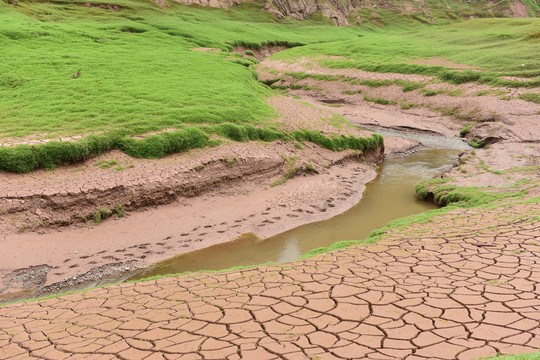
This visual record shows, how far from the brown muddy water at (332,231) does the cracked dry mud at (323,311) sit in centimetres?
270

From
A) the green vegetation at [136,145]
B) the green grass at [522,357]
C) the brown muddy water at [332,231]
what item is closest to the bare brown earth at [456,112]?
the brown muddy water at [332,231]

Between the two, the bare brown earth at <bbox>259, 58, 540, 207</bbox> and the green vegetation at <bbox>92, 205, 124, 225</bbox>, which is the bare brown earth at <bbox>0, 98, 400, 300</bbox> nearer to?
the green vegetation at <bbox>92, 205, 124, 225</bbox>

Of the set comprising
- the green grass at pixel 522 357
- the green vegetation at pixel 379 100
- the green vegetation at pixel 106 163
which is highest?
the green vegetation at pixel 379 100

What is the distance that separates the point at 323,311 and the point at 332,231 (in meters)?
7.03

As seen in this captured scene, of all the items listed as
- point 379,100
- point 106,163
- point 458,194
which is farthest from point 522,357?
Result: point 379,100

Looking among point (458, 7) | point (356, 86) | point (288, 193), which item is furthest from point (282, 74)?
point (458, 7)

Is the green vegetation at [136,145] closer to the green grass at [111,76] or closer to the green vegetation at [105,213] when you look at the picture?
the green grass at [111,76]

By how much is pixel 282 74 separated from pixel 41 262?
92.9ft

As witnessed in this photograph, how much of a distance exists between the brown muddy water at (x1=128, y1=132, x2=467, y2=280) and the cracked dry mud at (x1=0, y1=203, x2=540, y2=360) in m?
2.70

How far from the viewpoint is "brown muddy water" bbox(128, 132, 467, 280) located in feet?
34.4

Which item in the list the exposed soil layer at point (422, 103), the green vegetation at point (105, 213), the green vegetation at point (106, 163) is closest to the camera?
the green vegetation at point (105, 213)

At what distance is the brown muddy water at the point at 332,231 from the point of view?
34.4 ft

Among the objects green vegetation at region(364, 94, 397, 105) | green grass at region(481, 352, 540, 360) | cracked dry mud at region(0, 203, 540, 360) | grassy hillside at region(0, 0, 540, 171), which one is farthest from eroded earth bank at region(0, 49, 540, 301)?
green grass at region(481, 352, 540, 360)

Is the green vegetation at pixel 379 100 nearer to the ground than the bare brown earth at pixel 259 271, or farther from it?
farther from it
